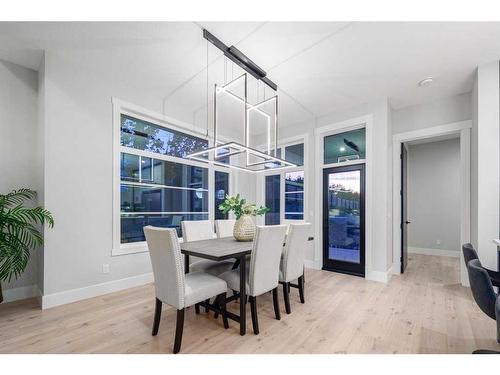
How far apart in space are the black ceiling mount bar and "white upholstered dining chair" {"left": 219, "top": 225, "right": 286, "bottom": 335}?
1897 millimetres

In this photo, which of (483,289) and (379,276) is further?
(379,276)

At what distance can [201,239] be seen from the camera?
3.28 m

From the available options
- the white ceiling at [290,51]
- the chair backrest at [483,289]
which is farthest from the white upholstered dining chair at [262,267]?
the white ceiling at [290,51]

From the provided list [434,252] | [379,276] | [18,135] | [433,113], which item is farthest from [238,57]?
[434,252]

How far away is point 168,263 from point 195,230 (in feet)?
4.41

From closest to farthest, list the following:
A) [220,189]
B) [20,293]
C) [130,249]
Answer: [20,293], [130,249], [220,189]

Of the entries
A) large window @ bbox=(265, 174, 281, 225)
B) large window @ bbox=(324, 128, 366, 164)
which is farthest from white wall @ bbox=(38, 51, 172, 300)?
large window @ bbox=(324, 128, 366, 164)

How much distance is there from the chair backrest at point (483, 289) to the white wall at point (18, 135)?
4.41m

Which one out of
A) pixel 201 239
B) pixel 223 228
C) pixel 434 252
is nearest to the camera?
pixel 201 239

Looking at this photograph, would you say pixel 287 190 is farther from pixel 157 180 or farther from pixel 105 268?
pixel 105 268

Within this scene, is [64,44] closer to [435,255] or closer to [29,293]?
[29,293]

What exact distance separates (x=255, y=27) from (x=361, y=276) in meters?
3.88

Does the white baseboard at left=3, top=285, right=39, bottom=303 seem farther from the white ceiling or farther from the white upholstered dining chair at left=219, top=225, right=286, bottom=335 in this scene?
the white ceiling

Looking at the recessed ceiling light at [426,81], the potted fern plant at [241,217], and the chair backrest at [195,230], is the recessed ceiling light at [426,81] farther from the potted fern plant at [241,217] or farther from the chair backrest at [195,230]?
the chair backrest at [195,230]
